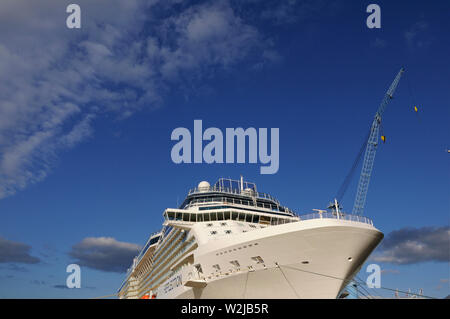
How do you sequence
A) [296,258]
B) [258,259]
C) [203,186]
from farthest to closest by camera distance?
[203,186], [258,259], [296,258]

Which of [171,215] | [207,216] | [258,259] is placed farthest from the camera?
[171,215]

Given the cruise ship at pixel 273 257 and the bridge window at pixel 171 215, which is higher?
the bridge window at pixel 171 215

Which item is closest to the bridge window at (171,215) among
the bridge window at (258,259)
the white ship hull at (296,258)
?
the white ship hull at (296,258)

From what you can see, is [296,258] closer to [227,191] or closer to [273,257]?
[273,257]

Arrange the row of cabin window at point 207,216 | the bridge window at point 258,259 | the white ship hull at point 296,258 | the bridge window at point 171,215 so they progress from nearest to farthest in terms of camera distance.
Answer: the white ship hull at point 296,258, the bridge window at point 258,259, the row of cabin window at point 207,216, the bridge window at point 171,215

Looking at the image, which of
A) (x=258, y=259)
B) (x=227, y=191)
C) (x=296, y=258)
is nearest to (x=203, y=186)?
(x=227, y=191)

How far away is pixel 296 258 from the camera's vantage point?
979 inches

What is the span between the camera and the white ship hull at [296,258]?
955 inches

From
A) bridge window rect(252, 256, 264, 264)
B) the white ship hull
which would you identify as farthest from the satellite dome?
bridge window rect(252, 256, 264, 264)

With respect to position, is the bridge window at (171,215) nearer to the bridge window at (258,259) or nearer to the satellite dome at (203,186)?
the satellite dome at (203,186)

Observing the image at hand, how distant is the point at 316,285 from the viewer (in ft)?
82.4

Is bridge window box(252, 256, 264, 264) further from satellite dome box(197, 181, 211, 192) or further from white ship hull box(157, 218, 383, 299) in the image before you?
satellite dome box(197, 181, 211, 192)
